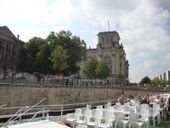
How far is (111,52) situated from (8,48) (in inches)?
1850

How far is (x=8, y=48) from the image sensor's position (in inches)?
2426

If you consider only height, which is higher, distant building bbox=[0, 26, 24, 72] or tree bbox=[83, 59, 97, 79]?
distant building bbox=[0, 26, 24, 72]

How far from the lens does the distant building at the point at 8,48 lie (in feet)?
195

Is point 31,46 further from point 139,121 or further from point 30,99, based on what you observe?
point 139,121

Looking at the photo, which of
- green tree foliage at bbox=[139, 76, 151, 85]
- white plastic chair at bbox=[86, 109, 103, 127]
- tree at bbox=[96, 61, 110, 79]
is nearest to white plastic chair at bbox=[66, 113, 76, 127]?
white plastic chair at bbox=[86, 109, 103, 127]

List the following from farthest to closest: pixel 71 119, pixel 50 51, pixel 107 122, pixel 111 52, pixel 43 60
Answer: pixel 111 52, pixel 50 51, pixel 43 60, pixel 71 119, pixel 107 122

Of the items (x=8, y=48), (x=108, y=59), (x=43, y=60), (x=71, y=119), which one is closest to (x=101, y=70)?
(x=43, y=60)

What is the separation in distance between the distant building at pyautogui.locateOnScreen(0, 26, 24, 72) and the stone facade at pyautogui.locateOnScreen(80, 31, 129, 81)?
3796 cm

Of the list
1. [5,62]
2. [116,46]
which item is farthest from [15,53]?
[116,46]

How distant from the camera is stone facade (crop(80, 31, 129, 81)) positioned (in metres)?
99.6

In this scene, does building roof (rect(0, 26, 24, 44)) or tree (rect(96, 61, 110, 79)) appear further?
tree (rect(96, 61, 110, 79))

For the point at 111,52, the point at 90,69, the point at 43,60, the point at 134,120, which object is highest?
the point at 111,52

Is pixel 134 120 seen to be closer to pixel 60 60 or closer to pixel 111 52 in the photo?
pixel 60 60

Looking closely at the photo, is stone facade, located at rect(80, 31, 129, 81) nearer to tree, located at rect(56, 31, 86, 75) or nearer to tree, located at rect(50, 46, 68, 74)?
tree, located at rect(56, 31, 86, 75)
